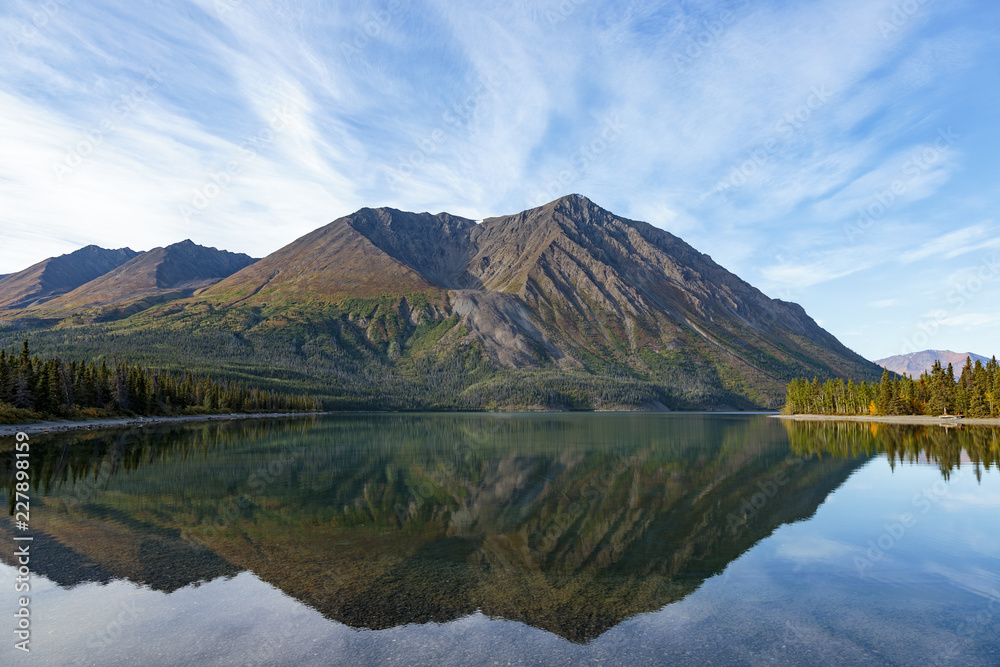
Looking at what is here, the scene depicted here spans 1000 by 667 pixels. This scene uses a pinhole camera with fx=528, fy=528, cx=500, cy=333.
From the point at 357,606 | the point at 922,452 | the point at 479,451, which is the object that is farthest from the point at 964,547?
the point at 479,451

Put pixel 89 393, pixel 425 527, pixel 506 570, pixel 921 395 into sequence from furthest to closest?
pixel 921 395 < pixel 89 393 < pixel 425 527 < pixel 506 570

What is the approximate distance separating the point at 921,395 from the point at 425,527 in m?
161

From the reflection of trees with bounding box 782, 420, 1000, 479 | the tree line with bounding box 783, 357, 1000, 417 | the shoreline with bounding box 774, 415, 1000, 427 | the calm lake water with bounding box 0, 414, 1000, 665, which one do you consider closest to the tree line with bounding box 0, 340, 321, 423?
the calm lake water with bounding box 0, 414, 1000, 665

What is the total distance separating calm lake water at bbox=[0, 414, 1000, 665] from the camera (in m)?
12.6

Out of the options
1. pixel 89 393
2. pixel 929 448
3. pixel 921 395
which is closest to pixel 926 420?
pixel 921 395

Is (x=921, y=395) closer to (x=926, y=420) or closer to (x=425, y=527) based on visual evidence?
(x=926, y=420)

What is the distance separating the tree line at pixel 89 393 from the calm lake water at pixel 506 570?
58.0 m

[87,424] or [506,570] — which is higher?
[506,570]

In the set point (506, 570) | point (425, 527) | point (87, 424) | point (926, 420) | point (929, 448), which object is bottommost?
point (87, 424)

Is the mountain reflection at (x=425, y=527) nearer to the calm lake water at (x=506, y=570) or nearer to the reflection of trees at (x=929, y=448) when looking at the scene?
the calm lake water at (x=506, y=570)

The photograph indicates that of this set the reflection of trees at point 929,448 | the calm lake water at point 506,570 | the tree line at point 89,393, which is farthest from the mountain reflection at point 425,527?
the tree line at point 89,393

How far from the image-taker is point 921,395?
453 feet

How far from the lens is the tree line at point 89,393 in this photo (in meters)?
80.9

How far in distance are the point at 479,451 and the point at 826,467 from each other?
3608 cm
